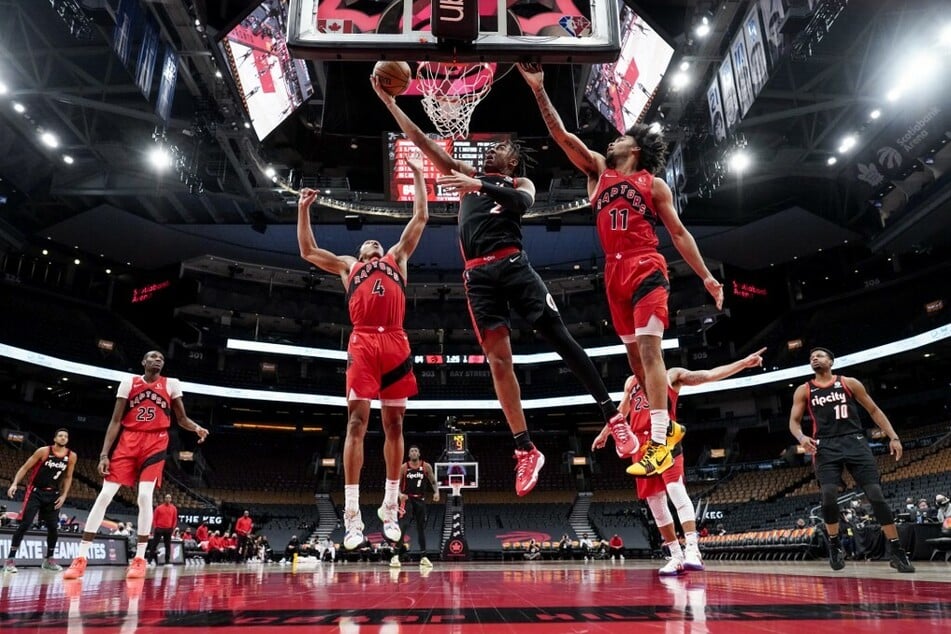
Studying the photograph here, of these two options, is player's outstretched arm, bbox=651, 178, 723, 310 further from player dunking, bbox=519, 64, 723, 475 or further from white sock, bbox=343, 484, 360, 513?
white sock, bbox=343, 484, 360, 513

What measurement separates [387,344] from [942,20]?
16.9 metres

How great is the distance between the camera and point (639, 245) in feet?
15.0

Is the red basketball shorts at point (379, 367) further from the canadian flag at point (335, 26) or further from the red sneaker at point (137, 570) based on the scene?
the red sneaker at point (137, 570)

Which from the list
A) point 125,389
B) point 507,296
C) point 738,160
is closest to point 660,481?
point 507,296

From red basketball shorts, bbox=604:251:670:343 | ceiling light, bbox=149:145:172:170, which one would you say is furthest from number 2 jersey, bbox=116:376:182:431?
ceiling light, bbox=149:145:172:170

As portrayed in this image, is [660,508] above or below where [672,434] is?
below

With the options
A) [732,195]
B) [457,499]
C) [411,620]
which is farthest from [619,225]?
[732,195]

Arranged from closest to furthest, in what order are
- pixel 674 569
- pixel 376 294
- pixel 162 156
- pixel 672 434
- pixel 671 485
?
pixel 672 434 < pixel 674 569 < pixel 376 294 < pixel 671 485 < pixel 162 156

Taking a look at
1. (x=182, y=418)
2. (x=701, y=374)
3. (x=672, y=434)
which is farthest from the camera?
(x=182, y=418)

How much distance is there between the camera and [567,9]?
16.6ft

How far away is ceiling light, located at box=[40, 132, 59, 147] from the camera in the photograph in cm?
2025

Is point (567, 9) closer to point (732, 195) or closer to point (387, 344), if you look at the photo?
point (387, 344)

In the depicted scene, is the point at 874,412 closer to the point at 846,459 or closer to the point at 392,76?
the point at 846,459

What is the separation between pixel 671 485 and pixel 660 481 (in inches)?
6.9
